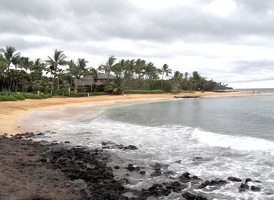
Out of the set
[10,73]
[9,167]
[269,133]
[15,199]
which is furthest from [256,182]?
[10,73]

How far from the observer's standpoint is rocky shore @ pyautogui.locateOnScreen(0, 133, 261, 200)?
7.93m

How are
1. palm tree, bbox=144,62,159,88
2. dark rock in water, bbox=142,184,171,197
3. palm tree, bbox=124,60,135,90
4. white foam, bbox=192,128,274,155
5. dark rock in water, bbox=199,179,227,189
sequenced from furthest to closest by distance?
palm tree, bbox=144,62,159,88 → palm tree, bbox=124,60,135,90 → white foam, bbox=192,128,274,155 → dark rock in water, bbox=199,179,227,189 → dark rock in water, bbox=142,184,171,197

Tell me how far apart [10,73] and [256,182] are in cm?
6093

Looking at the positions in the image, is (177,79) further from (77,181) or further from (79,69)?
(77,181)

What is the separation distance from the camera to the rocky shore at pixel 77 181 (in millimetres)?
7934

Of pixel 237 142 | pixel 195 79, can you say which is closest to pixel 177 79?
pixel 195 79

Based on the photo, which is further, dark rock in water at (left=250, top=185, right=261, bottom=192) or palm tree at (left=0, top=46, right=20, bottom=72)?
palm tree at (left=0, top=46, right=20, bottom=72)

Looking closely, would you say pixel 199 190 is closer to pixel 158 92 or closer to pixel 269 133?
pixel 269 133

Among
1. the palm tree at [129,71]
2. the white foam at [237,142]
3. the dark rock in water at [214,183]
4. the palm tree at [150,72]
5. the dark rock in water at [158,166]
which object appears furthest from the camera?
the palm tree at [150,72]

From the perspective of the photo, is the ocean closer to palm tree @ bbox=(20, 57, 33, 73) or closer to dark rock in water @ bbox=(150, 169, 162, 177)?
dark rock in water @ bbox=(150, 169, 162, 177)

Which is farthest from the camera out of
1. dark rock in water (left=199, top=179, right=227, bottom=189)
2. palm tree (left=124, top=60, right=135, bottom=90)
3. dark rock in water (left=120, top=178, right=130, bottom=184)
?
palm tree (left=124, top=60, right=135, bottom=90)

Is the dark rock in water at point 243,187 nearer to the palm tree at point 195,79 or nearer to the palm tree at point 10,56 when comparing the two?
the palm tree at point 10,56

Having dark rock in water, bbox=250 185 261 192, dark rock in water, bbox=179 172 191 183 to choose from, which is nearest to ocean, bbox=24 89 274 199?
dark rock in water, bbox=250 185 261 192

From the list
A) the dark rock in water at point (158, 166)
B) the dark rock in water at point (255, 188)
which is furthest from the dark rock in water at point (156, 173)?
the dark rock in water at point (255, 188)
